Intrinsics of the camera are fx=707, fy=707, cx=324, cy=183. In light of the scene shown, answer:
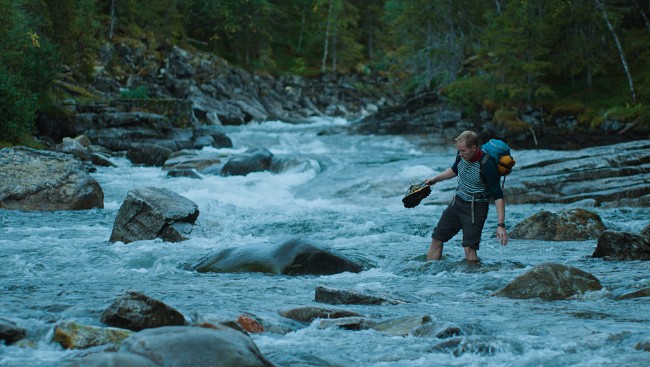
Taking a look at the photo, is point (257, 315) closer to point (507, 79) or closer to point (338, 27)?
point (507, 79)

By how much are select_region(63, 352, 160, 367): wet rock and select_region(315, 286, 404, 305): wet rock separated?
3.47 meters

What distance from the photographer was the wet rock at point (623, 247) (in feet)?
31.6

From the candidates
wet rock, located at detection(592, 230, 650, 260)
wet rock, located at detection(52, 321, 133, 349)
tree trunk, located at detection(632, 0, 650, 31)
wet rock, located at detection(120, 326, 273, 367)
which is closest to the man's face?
wet rock, located at detection(592, 230, 650, 260)

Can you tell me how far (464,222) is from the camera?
8.84m

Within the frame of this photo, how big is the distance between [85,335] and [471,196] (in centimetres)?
495

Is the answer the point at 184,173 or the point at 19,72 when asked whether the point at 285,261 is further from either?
the point at 19,72

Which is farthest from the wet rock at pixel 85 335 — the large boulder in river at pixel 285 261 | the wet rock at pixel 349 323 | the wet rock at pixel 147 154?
the wet rock at pixel 147 154

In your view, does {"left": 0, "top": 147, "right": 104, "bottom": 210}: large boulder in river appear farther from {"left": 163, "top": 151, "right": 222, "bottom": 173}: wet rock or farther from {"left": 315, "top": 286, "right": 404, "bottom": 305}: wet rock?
{"left": 315, "top": 286, "right": 404, "bottom": 305}: wet rock

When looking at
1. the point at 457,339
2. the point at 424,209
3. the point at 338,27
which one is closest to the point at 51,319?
the point at 457,339

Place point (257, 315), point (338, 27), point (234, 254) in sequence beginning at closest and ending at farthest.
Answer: point (257, 315), point (234, 254), point (338, 27)

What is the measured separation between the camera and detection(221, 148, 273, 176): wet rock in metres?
21.4

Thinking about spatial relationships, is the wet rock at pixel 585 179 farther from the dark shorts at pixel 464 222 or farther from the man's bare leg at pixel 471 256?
the dark shorts at pixel 464 222

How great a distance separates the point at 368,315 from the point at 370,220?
24.6ft

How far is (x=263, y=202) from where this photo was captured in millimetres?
16750
